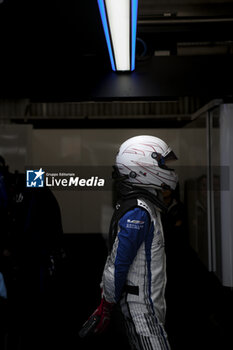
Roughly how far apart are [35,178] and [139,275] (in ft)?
4.84

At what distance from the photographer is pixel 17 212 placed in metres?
2.58

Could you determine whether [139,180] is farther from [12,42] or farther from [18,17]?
[12,42]

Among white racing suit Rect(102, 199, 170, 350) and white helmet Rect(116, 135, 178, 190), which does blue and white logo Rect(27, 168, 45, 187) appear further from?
white racing suit Rect(102, 199, 170, 350)

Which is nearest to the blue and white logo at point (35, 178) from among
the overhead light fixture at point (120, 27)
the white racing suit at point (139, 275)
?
the overhead light fixture at point (120, 27)

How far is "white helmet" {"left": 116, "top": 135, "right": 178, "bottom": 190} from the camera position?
195 cm

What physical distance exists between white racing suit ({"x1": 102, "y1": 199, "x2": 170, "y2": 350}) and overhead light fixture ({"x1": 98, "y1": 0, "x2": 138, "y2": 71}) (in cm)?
94

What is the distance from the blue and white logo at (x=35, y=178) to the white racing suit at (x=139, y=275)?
1.26m

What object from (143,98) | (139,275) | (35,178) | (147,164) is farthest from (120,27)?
(35,178)

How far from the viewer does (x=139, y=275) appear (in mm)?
1844

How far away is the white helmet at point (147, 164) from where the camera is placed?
1950 millimetres

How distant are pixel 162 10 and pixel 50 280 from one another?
224 cm

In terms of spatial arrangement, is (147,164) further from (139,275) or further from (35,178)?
(35,178)

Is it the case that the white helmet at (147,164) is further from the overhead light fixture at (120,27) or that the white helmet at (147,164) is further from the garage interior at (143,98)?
the garage interior at (143,98)

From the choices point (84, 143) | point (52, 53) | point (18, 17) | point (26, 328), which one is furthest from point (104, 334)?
point (84, 143)
